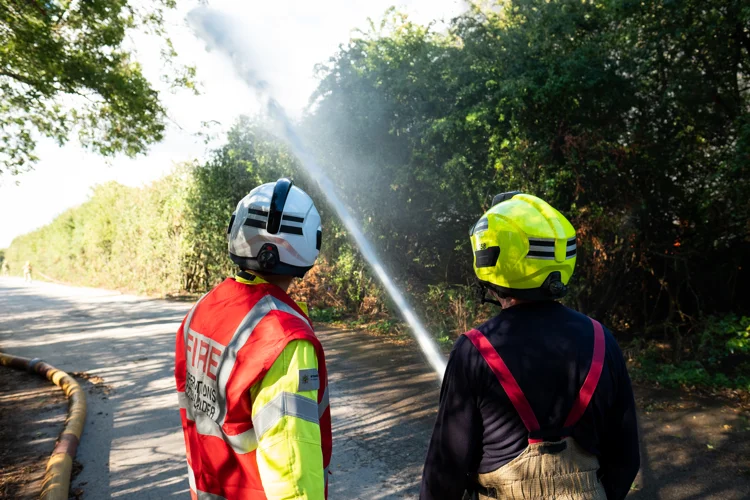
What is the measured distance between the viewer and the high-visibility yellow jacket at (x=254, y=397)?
148 cm

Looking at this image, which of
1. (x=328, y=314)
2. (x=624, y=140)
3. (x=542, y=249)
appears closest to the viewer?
(x=542, y=249)

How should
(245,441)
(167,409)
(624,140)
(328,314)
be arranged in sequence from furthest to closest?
(328,314) < (624,140) < (167,409) < (245,441)

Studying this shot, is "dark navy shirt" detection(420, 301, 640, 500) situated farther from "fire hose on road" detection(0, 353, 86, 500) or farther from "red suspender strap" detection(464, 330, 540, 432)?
"fire hose on road" detection(0, 353, 86, 500)

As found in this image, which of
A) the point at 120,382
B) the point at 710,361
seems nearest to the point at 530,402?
the point at 710,361

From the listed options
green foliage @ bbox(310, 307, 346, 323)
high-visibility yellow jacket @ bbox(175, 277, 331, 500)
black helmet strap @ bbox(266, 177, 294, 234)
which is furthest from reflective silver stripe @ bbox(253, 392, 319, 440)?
green foliage @ bbox(310, 307, 346, 323)

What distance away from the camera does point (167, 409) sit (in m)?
6.58

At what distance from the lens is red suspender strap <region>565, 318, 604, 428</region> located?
1683mm

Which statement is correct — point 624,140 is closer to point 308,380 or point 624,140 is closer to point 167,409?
point 167,409

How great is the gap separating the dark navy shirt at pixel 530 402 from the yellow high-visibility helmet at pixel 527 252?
0.08 metres

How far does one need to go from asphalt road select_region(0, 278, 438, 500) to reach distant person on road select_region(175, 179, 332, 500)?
106 inches

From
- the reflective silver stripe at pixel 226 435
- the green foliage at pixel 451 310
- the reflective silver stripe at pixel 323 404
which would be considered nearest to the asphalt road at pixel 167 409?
the green foliage at pixel 451 310

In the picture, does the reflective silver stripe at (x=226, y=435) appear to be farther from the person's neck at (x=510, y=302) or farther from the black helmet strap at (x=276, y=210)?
the person's neck at (x=510, y=302)

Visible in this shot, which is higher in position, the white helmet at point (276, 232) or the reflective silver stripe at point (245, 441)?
the white helmet at point (276, 232)

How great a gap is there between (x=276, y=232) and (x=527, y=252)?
83 centimetres
